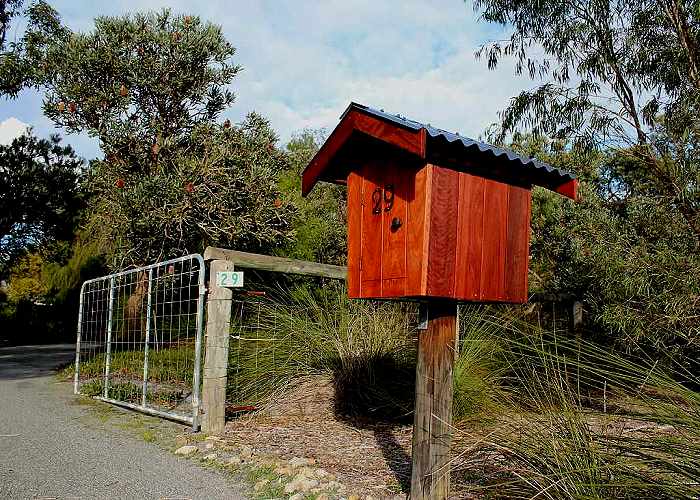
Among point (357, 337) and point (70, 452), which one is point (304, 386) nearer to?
Answer: point (357, 337)

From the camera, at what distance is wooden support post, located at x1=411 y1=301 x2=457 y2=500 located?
360cm

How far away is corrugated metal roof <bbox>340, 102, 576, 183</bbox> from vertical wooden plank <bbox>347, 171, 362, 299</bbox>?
1.61ft

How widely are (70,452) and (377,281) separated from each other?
3388mm

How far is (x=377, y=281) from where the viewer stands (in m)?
4.05

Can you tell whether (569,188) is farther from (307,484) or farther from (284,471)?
(284,471)

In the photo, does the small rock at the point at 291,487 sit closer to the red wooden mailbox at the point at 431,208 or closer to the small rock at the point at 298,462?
the small rock at the point at 298,462

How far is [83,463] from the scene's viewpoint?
5234mm

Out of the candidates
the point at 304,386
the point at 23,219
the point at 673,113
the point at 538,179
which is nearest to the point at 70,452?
the point at 304,386

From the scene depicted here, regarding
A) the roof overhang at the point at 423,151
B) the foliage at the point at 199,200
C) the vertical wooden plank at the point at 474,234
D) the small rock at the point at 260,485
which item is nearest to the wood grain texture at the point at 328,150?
the roof overhang at the point at 423,151

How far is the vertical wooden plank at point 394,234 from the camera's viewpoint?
382 cm

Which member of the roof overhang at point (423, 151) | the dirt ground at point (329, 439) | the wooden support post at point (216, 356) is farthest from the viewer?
the wooden support post at point (216, 356)

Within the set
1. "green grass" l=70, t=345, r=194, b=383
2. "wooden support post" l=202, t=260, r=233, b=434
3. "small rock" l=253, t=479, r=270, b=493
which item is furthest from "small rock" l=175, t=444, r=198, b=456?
"green grass" l=70, t=345, r=194, b=383

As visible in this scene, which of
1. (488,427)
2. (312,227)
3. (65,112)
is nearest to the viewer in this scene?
(488,427)

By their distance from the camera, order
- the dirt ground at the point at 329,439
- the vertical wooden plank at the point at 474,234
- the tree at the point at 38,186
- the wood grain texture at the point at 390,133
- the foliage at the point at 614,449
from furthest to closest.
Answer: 1. the tree at the point at 38,186
2. the dirt ground at the point at 329,439
3. the vertical wooden plank at the point at 474,234
4. the wood grain texture at the point at 390,133
5. the foliage at the point at 614,449
